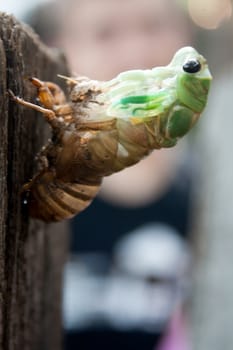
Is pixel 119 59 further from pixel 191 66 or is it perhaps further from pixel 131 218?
pixel 191 66

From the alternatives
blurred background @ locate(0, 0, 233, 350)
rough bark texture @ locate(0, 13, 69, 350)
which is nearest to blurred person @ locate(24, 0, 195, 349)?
blurred background @ locate(0, 0, 233, 350)

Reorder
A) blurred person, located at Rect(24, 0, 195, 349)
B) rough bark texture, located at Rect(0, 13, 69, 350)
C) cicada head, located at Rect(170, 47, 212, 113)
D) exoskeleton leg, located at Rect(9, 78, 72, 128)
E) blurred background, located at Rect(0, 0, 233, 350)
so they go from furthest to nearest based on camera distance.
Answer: blurred person, located at Rect(24, 0, 195, 349), blurred background, located at Rect(0, 0, 233, 350), cicada head, located at Rect(170, 47, 212, 113), exoskeleton leg, located at Rect(9, 78, 72, 128), rough bark texture, located at Rect(0, 13, 69, 350)

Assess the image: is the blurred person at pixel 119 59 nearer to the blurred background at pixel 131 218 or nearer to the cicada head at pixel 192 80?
the blurred background at pixel 131 218

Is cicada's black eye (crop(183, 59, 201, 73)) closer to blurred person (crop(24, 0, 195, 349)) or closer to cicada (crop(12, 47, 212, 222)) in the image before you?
cicada (crop(12, 47, 212, 222))

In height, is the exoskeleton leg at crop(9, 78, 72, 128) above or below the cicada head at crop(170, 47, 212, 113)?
below

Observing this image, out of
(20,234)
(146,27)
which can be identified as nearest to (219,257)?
(20,234)

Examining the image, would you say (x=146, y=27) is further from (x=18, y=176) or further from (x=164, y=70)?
(x=18, y=176)

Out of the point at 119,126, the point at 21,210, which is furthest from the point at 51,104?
the point at 21,210
